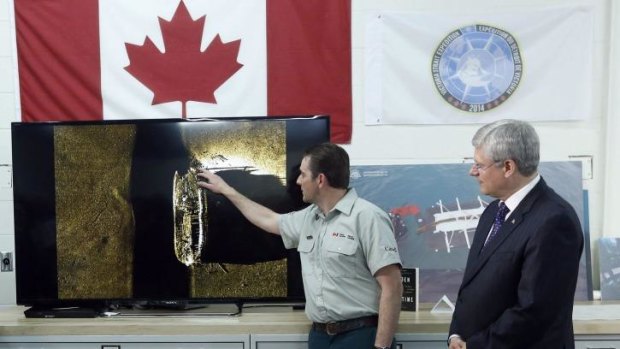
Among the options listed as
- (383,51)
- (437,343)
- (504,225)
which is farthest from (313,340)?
(383,51)

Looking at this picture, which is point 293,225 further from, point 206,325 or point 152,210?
point 152,210

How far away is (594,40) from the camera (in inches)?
135

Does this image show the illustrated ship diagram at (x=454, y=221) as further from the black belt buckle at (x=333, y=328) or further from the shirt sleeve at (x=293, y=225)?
the black belt buckle at (x=333, y=328)

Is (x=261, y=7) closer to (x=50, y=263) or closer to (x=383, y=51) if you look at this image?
(x=383, y=51)

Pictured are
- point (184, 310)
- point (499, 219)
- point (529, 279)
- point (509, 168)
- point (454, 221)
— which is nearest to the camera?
point (529, 279)

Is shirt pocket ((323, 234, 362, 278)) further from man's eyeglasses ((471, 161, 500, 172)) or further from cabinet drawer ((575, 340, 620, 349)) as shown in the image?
cabinet drawer ((575, 340, 620, 349))

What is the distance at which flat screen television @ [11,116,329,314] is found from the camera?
119 inches

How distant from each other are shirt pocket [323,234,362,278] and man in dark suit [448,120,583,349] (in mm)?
530

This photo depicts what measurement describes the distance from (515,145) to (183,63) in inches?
79.3

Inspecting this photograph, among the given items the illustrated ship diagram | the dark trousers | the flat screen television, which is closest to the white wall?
the illustrated ship diagram

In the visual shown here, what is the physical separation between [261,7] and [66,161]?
50.9 inches

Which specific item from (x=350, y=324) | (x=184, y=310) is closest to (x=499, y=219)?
(x=350, y=324)

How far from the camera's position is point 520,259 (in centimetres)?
202

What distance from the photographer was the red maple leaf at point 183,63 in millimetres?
3434
